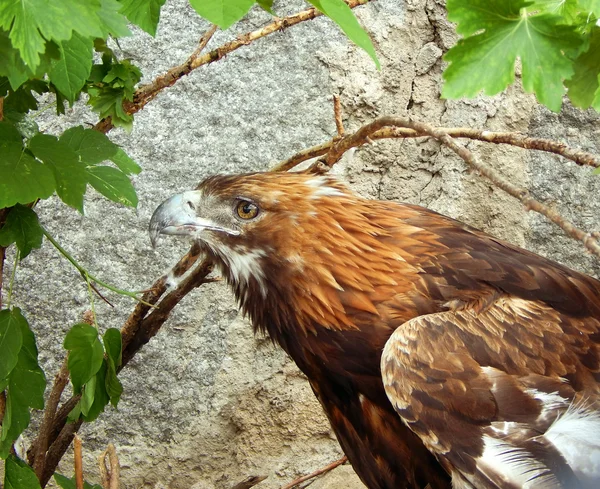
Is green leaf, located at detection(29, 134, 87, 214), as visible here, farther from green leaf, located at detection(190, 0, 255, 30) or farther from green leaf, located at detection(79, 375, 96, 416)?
green leaf, located at detection(190, 0, 255, 30)

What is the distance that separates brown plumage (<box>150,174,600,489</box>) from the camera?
2381mm

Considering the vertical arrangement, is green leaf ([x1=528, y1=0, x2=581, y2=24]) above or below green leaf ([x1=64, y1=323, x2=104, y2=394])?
above

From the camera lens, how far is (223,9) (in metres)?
1.45

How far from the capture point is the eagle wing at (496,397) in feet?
7.64

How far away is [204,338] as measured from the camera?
3.88 meters

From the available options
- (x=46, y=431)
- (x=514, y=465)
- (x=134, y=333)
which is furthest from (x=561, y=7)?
(x=46, y=431)

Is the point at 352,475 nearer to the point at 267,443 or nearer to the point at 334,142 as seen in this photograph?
the point at 267,443

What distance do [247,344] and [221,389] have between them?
244 mm

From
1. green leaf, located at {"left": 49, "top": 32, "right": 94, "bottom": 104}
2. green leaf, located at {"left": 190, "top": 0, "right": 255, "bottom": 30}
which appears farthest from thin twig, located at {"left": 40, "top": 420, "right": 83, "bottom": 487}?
green leaf, located at {"left": 190, "top": 0, "right": 255, "bottom": 30}

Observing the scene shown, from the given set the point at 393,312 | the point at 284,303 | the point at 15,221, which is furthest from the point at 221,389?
the point at 15,221

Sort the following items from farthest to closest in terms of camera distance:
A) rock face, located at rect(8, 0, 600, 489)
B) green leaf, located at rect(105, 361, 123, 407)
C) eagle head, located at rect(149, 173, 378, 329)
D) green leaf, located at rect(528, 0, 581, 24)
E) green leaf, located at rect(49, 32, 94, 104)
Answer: rock face, located at rect(8, 0, 600, 489) → eagle head, located at rect(149, 173, 378, 329) → green leaf, located at rect(105, 361, 123, 407) → green leaf, located at rect(49, 32, 94, 104) → green leaf, located at rect(528, 0, 581, 24)

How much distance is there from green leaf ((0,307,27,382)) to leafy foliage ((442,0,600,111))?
1394 mm

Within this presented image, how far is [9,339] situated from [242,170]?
1.79m

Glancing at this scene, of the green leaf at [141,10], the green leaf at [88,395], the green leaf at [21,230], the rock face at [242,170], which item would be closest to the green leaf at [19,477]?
the green leaf at [88,395]
